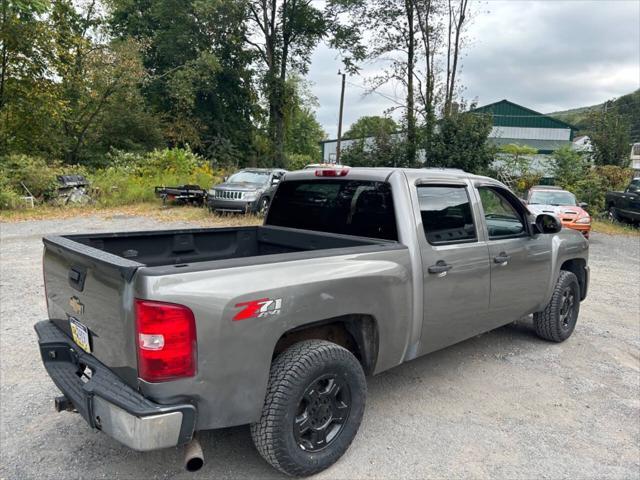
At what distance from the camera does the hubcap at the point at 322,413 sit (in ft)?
8.62

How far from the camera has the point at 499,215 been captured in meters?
4.28

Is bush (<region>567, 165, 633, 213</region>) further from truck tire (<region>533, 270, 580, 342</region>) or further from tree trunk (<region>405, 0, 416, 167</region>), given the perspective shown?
truck tire (<region>533, 270, 580, 342</region>)

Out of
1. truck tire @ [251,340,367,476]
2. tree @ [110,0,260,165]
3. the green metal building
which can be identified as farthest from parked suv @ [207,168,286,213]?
the green metal building

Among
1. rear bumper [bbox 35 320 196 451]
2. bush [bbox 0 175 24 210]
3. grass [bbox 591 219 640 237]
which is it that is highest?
rear bumper [bbox 35 320 196 451]

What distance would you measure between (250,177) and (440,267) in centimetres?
1334

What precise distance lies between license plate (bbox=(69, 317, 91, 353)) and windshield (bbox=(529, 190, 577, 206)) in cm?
1361

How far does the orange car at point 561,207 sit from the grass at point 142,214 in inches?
329

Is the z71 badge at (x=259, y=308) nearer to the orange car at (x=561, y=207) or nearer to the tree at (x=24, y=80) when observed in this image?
the orange car at (x=561, y=207)

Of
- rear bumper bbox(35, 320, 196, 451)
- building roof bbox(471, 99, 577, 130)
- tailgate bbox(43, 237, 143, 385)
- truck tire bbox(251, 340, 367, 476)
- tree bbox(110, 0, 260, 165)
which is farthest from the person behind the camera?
building roof bbox(471, 99, 577, 130)

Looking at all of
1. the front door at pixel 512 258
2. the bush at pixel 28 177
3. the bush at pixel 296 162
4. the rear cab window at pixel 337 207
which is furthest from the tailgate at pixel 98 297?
the bush at pixel 296 162

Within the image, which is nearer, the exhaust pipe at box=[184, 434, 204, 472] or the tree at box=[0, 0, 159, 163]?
the exhaust pipe at box=[184, 434, 204, 472]

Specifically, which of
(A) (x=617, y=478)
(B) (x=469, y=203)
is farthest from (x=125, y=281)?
(A) (x=617, y=478)

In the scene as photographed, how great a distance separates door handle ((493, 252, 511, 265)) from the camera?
3855 millimetres

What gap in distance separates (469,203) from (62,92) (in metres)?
23.5
